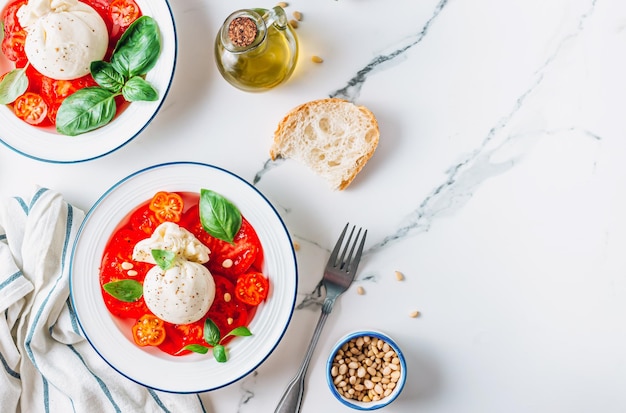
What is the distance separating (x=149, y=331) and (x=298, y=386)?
0.48 meters

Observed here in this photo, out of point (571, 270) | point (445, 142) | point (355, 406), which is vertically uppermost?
point (445, 142)

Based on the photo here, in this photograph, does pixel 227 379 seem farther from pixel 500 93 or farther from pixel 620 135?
pixel 620 135

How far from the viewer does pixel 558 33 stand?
1876mm

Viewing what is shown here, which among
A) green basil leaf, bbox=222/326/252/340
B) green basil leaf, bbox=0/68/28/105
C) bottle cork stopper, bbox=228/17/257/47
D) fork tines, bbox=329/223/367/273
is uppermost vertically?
bottle cork stopper, bbox=228/17/257/47

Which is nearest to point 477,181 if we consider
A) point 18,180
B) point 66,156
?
point 66,156

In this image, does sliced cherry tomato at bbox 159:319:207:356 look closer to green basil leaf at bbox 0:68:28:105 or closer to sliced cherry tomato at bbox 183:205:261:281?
sliced cherry tomato at bbox 183:205:261:281

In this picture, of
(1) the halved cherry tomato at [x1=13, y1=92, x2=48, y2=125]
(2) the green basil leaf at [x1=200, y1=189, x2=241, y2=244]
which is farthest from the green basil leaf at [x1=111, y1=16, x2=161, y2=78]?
(2) the green basil leaf at [x1=200, y1=189, x2=241, y2=244]

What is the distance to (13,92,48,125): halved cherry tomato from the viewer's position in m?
1.87

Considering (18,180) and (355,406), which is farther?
(18,180)

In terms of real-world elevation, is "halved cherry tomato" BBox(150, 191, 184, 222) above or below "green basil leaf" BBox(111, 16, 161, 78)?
below

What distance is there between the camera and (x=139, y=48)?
180 centimetres

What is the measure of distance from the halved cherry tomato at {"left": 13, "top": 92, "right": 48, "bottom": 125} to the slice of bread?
0.71m

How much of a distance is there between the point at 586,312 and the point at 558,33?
0.86 m

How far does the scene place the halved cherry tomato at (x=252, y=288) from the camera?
1802 mm
